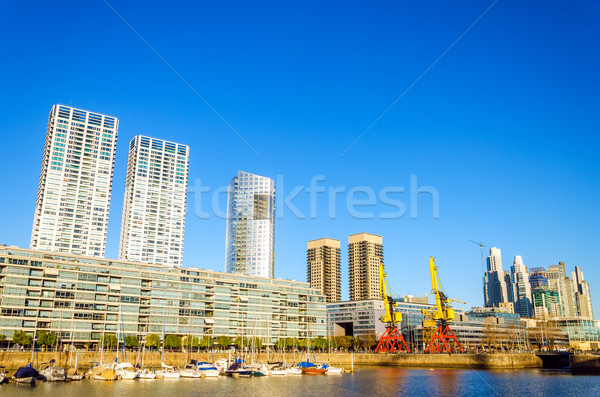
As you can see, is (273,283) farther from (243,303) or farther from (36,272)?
(36,272)

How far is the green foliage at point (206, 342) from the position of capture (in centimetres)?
14338

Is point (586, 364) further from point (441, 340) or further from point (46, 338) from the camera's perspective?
point (46, 338)

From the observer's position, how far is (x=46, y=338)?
117062 millimetres

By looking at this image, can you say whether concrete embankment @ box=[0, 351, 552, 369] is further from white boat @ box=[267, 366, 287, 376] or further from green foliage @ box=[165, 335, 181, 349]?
white boat @ box=[267, 366, 287, 376]

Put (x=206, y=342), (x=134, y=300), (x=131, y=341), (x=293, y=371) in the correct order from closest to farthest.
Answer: (x=293, y=371), (x=131, y=341), (x=134, y=300), (x=206, y=342)

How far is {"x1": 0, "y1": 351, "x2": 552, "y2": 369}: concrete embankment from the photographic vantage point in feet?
355

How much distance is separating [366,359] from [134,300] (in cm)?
7722

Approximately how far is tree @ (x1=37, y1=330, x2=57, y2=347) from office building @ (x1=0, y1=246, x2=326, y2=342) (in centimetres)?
177

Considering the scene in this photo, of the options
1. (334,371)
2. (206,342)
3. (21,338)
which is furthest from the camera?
(206,342)

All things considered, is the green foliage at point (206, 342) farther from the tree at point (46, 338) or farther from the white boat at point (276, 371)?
the tree at point (46, 338)

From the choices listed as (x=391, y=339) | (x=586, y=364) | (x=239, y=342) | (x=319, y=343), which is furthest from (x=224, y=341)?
(x=586, y=364)

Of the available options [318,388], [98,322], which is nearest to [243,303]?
[98,322]

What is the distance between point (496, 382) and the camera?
9412 centimetres

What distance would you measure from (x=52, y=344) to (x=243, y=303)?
63075mm
